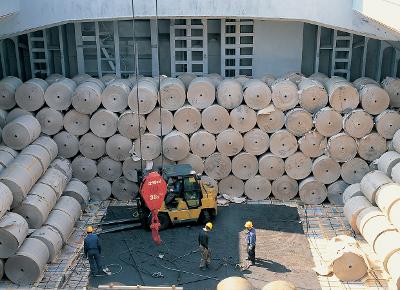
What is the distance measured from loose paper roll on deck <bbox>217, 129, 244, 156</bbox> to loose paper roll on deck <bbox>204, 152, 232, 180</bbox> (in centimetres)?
22

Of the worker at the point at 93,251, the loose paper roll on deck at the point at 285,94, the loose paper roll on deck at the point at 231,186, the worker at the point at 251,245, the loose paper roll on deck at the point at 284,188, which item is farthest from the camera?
the loose paper roll on deck at the point at 231,186

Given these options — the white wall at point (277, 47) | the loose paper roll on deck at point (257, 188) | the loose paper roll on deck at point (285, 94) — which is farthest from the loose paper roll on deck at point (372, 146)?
the white wall at point (277, 47)

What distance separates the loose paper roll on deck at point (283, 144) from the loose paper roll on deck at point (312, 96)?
0.88m

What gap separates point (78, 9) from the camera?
1384cm

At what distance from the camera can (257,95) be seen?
1400 centimetres

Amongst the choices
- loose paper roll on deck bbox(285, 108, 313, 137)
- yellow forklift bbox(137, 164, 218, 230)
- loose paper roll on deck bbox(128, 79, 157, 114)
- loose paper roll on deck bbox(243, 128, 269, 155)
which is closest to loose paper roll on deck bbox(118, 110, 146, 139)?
loose paper roll on deck bbox(128, 79, 157, 114)

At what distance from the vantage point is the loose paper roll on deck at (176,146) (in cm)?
1420

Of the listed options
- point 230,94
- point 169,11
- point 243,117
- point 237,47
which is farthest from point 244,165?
point 169,11

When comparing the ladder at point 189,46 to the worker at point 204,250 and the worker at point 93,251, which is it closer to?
the worker at point 204,250

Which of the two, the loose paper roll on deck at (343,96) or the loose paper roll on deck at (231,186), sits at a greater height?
the loose paper roll on deck at (343,96)

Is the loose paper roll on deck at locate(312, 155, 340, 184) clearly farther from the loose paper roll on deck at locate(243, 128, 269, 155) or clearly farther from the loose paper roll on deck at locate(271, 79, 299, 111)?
the loose paper roll on deck at locate(271, 79, 299, 111)

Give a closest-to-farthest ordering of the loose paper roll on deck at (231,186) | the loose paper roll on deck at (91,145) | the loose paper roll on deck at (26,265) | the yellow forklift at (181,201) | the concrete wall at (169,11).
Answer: the loose paper roll on deck at (26,265) → the yellow forklift at (181,201) → the concrete wall at (169,11) → the loose paper roll on deck at (91,145) → the loose paper roll on deck at (231,186)

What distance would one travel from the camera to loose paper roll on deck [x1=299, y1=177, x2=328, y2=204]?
14430mm

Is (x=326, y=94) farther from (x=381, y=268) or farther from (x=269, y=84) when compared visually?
(x=381, y=268)
